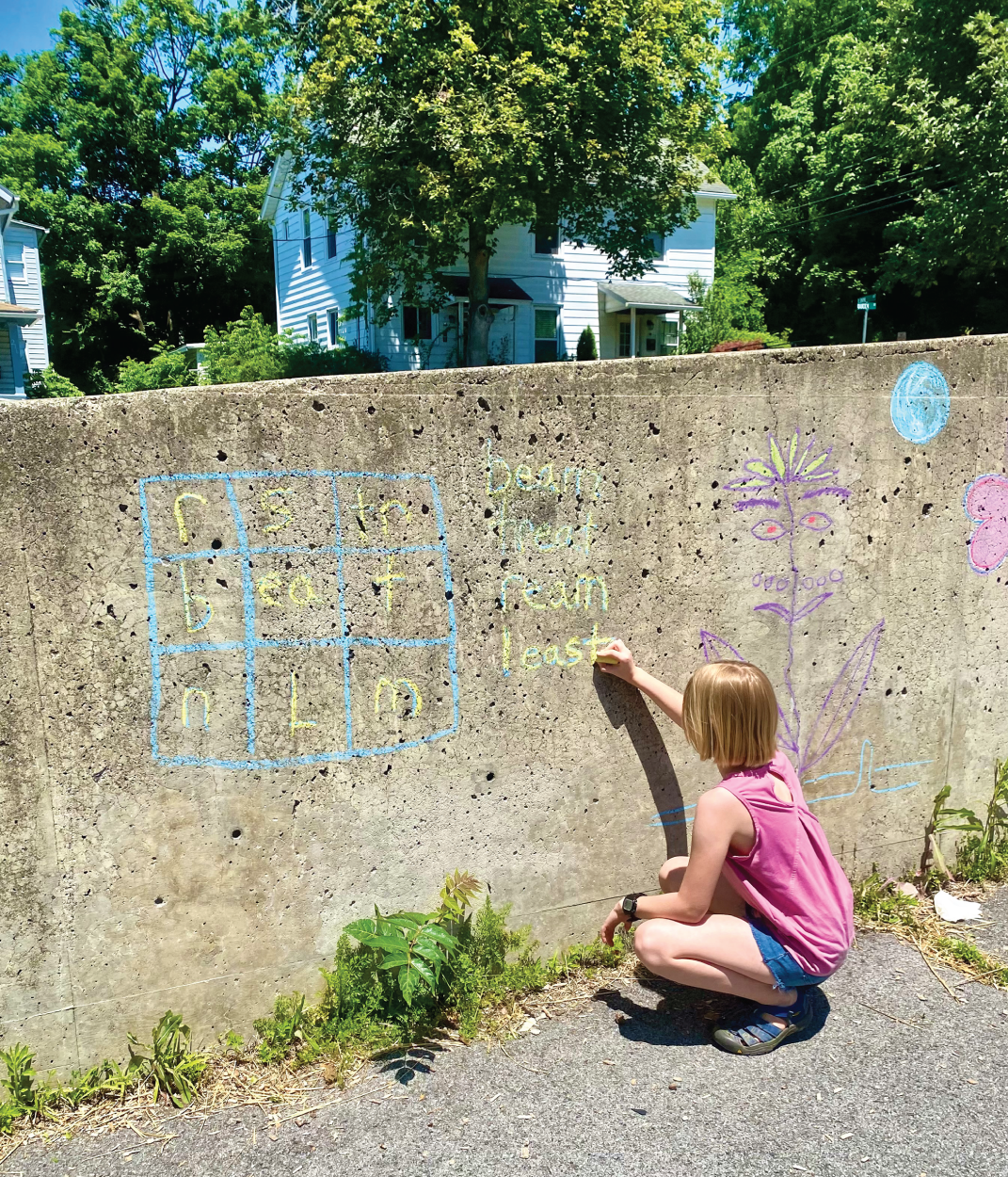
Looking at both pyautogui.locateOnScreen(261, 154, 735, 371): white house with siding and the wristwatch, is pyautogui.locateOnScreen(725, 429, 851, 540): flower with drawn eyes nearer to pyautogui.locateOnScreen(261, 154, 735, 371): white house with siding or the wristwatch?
the wristwatch

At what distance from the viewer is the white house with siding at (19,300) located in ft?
92.9

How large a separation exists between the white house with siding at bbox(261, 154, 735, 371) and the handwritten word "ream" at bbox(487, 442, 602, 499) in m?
19.1

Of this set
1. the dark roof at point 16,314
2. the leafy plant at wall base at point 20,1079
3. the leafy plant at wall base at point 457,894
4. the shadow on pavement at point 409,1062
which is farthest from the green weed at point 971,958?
the dark roof at point 16,314

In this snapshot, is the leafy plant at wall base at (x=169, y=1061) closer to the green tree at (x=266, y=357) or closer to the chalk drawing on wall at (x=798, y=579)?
the chalk drawing on wall at (x=798, y=579)

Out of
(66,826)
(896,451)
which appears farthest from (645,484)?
(66,826)

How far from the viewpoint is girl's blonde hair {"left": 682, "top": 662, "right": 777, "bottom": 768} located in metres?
2.62

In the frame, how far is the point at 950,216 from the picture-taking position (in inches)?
744

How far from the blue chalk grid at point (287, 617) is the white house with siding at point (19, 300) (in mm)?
29029

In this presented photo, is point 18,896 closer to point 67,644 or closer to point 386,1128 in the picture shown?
point 67,644

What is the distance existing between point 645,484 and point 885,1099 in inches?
74.3

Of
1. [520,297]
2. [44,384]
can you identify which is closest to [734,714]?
[520,297]

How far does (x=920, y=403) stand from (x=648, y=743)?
5.33 feet

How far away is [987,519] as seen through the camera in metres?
3.55

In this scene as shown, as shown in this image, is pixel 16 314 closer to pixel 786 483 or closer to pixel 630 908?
pixel 786 483
